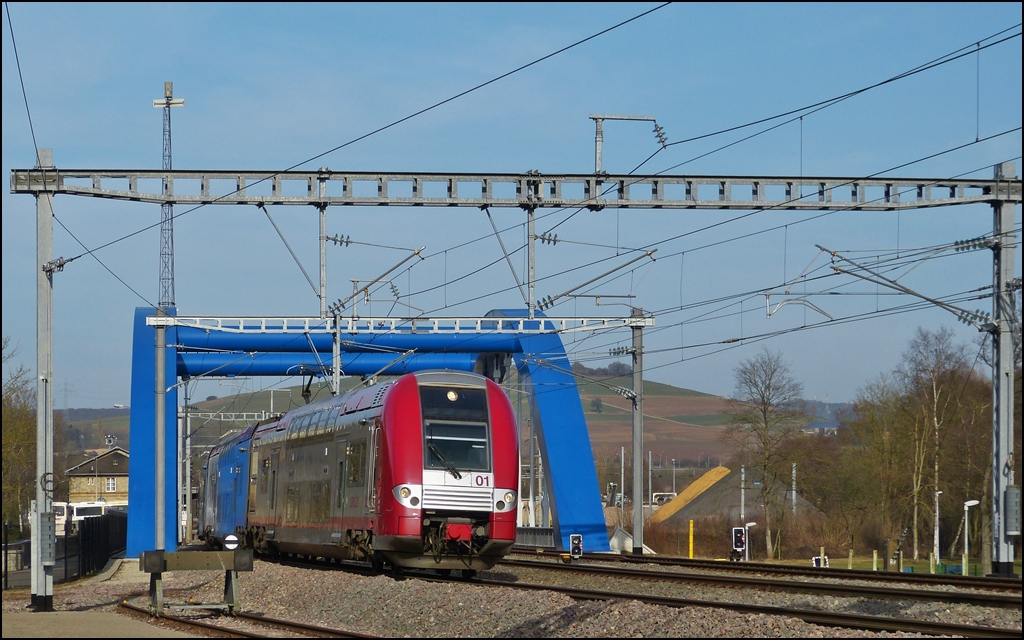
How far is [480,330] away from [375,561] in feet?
55.8

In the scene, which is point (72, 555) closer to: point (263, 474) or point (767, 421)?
point (263, 474)

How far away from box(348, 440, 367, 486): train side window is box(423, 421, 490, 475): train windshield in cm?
170

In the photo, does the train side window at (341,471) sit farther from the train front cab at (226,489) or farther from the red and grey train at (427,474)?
the train front cab at (226,489)

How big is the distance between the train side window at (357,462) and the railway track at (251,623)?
12.9ft

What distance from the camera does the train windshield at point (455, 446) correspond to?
20.5 meters

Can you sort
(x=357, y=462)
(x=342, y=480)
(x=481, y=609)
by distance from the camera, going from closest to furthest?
(x=481, y=609) → (x=357, y=462) → (x=342, y=480)

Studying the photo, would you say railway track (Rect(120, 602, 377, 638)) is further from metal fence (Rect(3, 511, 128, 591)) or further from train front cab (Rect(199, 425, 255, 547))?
train front cab (Rect(199, 425, 255, 547))

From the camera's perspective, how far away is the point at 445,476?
20.5 meters

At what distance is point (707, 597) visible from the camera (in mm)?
19047

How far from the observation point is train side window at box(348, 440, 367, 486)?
2169 centimetres

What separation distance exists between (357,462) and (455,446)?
94.4 inches

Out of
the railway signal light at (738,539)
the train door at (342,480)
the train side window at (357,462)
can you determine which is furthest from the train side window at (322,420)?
the railway signal light at (738,539)

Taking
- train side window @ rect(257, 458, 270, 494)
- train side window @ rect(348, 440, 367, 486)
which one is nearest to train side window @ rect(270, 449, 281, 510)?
train side window @ rect(257, 458, 270, 494)

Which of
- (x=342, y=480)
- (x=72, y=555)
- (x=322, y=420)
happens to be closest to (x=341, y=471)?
(x=342, y=480)
